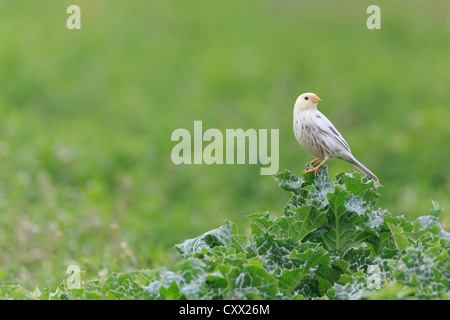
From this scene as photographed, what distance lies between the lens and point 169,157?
11.0m

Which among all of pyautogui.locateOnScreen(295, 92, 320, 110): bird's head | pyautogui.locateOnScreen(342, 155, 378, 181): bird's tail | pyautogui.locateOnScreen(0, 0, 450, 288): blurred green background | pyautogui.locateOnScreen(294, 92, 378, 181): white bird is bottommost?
pyautogui.locateOnScreen(342, 155, 378, 181): bird's tail

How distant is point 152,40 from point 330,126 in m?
11.9

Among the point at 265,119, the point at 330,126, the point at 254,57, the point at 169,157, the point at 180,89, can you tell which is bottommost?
the point at 330,126

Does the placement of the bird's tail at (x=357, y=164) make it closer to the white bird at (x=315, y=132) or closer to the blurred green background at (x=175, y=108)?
the white bird at (x=315, y=132)

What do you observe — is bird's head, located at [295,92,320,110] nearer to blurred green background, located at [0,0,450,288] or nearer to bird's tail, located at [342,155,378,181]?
bird's tail, located at [342,155,378,181]

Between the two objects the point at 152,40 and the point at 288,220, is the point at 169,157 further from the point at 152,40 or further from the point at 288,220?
the point at 288,220

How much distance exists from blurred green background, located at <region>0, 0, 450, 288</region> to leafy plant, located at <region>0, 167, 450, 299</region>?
6.49 feet

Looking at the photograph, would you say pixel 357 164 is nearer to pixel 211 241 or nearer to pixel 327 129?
pixel 327 129

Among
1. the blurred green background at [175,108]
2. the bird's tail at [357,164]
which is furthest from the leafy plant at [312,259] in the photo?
the blurred green background at [175,108]

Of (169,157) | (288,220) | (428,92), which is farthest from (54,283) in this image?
(428,92)

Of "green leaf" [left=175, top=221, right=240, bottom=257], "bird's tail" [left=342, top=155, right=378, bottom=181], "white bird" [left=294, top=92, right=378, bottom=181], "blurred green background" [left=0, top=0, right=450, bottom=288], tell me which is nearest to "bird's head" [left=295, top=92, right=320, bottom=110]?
"white bird" [left=294, top=92, right=378, bottom=181]

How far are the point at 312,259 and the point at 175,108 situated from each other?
9517 millimetres

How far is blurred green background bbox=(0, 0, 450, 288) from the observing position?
7953 mm

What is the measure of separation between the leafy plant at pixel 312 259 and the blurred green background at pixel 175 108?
6.49ft
